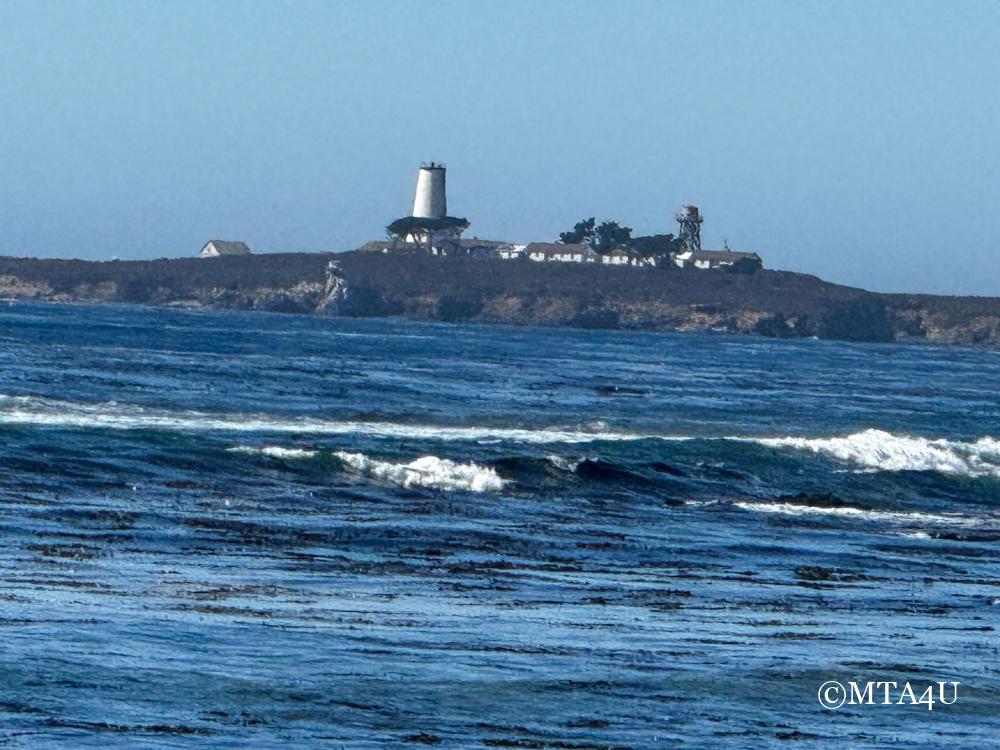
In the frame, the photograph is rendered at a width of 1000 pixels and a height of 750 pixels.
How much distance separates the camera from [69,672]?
11312 millimetres

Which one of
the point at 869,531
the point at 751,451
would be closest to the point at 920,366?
the point at 751,451

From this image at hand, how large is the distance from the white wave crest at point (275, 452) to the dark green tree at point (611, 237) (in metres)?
145

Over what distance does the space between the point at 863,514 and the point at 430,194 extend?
139413mm

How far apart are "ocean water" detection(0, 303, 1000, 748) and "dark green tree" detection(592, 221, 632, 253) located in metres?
128

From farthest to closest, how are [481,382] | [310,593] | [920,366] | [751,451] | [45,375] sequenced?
[920,366] < [481,382] < [45,375] < [751,451] < [310,593]

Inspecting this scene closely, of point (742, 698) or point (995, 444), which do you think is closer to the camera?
point (742, 698)

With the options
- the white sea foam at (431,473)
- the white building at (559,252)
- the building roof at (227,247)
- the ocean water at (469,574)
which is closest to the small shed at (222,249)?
the building roof at (227,247)

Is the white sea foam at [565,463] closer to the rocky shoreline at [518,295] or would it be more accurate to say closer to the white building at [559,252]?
the rocky shoreline at [518,295]

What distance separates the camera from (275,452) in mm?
29219

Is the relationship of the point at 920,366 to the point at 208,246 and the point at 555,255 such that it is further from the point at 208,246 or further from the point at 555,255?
the point at 208,246

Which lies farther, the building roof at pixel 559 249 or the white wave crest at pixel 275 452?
the building roof at pixel 559 249

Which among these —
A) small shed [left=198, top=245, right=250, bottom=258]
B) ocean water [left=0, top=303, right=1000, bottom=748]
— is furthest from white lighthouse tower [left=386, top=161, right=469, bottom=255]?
ocean water [left=0, top=303, right=1000, bottom=748]

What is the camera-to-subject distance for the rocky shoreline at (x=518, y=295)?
148375 millimetres

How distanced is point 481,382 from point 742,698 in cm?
4463
